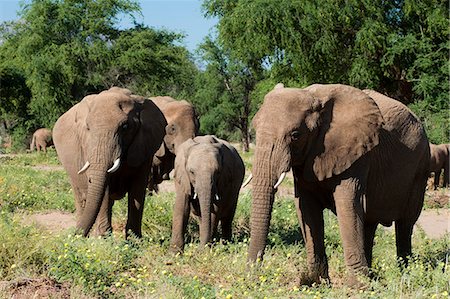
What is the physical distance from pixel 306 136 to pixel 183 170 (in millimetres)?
3502

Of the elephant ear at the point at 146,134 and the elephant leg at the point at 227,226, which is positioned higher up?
the elephant ear at the point at 146,134

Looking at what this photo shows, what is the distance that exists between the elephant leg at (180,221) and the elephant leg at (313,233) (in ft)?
7.07

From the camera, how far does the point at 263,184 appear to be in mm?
5738

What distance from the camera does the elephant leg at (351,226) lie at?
19.8ft

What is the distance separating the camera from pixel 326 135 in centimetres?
599

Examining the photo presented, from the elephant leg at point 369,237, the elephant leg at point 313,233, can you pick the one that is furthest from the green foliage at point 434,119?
the elephant leg at point 313,233

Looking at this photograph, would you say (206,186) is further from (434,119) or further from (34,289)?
(434,119)

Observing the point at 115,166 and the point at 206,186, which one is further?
the point at 206,186

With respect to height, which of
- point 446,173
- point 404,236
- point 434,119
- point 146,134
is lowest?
point 404,236

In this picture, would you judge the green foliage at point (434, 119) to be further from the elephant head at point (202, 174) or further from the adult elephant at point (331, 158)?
the adult elephant at point (331, 158)

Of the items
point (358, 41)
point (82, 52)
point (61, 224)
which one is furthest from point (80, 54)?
point (61, 224)

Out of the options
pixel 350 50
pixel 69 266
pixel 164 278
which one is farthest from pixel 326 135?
pixel 350 50

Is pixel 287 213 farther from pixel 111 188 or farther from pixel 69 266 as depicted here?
pixel 69 266

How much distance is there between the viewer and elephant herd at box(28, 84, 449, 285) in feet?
19.1
